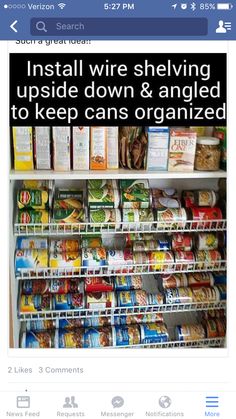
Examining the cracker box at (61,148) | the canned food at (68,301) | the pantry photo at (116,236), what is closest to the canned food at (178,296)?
the pantry photo at (116,236)

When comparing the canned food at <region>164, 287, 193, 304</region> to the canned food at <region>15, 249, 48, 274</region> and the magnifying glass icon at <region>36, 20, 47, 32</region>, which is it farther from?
the magnifying glass icon at <region>36, 20, 47, 32</region>

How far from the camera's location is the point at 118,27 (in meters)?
0.68

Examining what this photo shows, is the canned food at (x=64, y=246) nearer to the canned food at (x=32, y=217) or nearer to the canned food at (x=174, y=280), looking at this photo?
the canned food at (x=32, y=217)

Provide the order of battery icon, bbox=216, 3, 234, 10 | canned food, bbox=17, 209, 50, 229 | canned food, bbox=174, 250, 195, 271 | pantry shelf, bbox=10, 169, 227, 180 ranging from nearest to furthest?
battery icon, bbox=216, 3, 234, 10, pantry shelf, bbox=10, 169, 227, 180, canned food, bbox=17, 209, 50, 229, canned food, bbox=174, 250, 195, 271

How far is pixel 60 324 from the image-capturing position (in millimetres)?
1424

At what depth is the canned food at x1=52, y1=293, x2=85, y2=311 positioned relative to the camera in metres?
1.37

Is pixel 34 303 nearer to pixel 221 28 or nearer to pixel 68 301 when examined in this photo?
pixel 68 301

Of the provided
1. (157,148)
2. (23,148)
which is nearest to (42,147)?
(23,148)

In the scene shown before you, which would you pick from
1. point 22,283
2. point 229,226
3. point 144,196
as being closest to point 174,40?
point 229,226

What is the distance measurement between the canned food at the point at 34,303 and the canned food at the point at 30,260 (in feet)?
0.33

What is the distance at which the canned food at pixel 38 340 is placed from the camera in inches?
54.0

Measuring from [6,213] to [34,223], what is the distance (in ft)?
1.90
